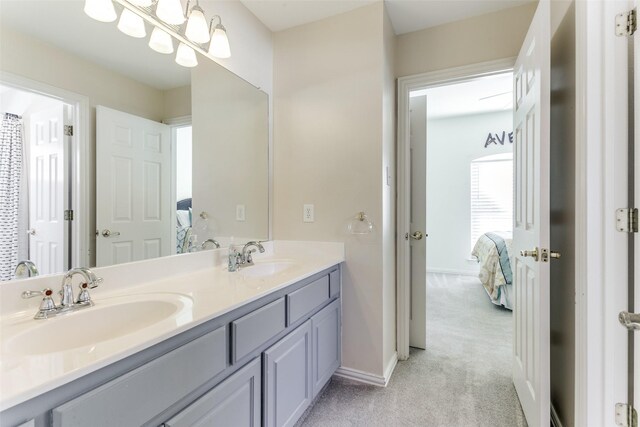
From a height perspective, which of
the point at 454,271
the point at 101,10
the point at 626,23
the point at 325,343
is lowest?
the point at 454,271

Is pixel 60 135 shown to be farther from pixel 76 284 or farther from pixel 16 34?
pixel 76 284

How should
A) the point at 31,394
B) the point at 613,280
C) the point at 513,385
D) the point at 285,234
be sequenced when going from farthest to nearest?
the point at 285,234, the point at 513,385, the point at 613,280, the point at 31,394

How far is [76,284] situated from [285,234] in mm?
1275

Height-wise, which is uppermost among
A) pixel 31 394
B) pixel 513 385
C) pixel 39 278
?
pixel 39 278

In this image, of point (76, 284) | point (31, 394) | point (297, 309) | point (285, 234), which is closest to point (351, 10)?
point (285, 234)

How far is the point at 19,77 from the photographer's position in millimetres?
987

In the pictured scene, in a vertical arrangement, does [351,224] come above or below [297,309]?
above

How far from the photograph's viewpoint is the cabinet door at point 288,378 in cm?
127

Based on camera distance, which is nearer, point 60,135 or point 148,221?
point 60,135

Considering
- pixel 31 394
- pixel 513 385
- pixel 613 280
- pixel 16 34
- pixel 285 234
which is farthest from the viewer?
pixel 285 234

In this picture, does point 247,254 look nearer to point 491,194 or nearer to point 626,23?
point 626,23

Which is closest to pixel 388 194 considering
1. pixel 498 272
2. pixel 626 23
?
pixel 626 23

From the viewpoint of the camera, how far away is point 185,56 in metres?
1.53

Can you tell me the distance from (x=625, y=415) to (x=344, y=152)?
174 centimetres
